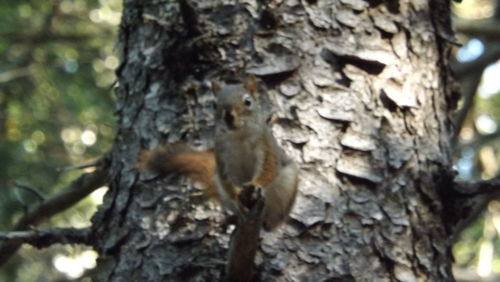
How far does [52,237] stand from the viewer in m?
2.02

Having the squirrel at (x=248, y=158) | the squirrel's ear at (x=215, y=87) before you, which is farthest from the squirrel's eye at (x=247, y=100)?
the squirrel's ear at (x=215, y=87)

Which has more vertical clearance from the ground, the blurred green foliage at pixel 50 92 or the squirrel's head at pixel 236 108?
the blurred green foliage at pixel 50 92

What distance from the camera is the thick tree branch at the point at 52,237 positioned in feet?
6.56

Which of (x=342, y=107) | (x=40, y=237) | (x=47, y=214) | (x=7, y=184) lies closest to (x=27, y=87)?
(x=7, y=184)

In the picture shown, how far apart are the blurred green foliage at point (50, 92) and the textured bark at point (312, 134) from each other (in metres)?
2.36

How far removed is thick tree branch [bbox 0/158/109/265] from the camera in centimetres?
234

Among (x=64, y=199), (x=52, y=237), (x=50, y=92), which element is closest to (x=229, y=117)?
(x=52, y=237)

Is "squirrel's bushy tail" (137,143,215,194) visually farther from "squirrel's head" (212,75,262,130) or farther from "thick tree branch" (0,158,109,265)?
"thick tree branch" (0,158,109,265)

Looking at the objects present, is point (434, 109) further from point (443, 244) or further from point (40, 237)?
point (40, 237)

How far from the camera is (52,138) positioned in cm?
493

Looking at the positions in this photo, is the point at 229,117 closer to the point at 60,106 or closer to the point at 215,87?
the point at 215,87

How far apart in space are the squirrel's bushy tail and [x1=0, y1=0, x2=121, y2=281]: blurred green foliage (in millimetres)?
2488

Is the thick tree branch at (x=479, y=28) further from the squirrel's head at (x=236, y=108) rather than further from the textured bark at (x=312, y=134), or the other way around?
the squirrel's head at (x=236, y=108)

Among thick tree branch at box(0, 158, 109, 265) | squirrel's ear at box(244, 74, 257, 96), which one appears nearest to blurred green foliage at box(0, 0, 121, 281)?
thick tree branch at box(0, 158, 109, 265)
